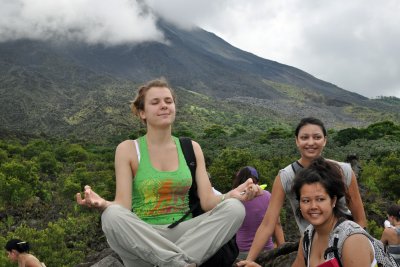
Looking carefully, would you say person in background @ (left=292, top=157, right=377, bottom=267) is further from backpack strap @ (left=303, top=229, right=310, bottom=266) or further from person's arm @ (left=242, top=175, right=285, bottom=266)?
person's arm @ (left=242, top=175, right=285, bottom=266)

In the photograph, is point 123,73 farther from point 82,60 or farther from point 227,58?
point 227,58

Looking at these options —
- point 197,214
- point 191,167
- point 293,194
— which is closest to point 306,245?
point 293,194

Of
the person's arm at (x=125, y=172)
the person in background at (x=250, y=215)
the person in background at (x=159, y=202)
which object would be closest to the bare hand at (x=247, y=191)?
the person in background at (x=159, y=202)

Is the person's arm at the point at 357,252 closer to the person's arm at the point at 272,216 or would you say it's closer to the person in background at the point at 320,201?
the person in background at the point at 320,201

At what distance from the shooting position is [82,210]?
16.1 meters

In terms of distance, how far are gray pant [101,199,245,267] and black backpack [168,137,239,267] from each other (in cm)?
9

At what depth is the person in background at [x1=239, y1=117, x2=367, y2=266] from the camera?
305 centimetres

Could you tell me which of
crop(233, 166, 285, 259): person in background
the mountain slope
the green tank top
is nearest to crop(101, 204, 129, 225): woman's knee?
the green tank top

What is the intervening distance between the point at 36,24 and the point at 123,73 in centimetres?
5488

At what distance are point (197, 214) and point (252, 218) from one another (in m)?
1.29

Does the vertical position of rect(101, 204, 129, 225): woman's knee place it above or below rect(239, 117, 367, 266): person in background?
below

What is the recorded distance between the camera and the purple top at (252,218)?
4.22 metres

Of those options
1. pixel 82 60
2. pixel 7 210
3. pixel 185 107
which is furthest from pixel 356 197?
pixel 82 60

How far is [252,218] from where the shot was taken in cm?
422
